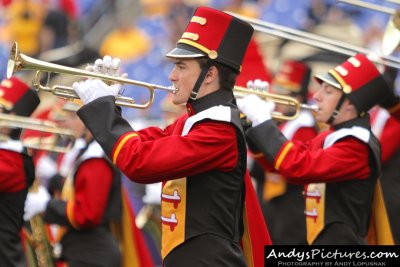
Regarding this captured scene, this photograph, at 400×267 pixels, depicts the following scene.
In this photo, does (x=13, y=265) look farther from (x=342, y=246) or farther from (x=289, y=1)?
(x=289, y=1)

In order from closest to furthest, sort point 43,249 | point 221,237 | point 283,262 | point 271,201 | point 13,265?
1. point 221,237
2. point 283,262
3. point 13,265
4. point 43,249
5. point 271,201

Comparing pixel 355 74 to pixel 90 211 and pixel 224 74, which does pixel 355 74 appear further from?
pixel 90 211

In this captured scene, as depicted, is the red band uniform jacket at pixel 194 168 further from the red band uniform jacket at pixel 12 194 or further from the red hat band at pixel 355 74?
Answer: the red band uniform jacket at pixel 12 194

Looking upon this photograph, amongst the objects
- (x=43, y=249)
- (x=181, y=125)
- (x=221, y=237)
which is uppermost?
(x=181, y=125)

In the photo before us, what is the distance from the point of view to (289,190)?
9.15m

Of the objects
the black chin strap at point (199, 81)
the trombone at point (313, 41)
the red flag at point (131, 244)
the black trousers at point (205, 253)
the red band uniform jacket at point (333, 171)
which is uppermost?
the trombone at point (313, 41)

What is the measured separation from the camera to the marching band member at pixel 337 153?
268 inches

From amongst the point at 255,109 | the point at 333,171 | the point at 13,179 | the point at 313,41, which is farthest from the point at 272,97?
the point at 13,179

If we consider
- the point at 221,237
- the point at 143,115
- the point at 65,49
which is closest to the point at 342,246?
the point at 221,237

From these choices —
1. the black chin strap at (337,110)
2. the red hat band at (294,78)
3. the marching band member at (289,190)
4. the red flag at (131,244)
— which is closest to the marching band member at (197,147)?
the black chin strap at (337,110)

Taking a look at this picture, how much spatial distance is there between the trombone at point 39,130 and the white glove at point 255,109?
5.51 feet

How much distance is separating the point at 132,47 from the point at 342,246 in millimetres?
9477

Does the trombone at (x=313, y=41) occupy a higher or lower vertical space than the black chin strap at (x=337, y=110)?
higher

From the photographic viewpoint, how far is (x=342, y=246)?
6844 millimetres
